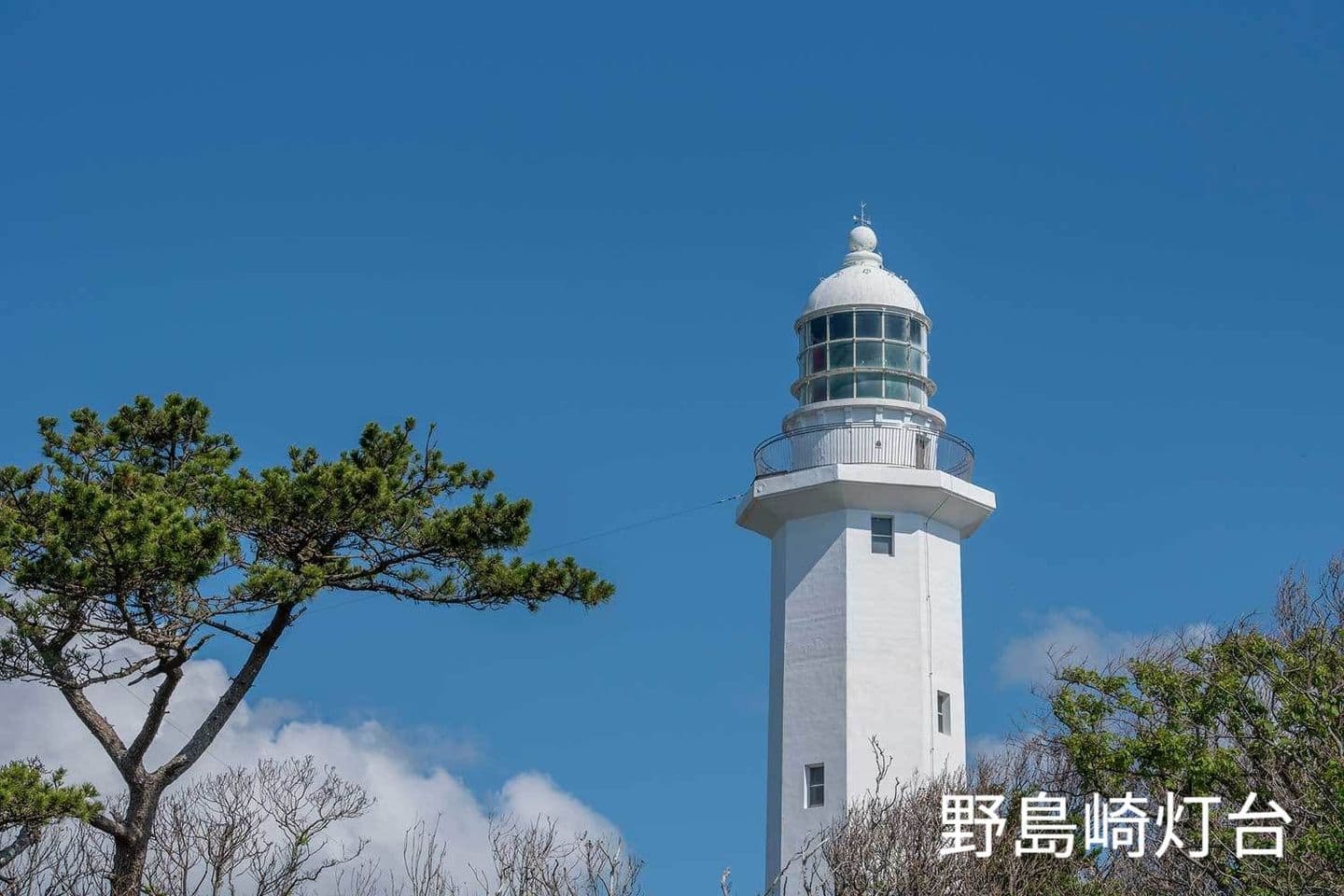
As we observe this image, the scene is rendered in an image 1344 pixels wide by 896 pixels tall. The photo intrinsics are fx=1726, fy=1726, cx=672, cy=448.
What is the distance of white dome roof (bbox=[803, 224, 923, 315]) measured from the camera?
27.2 m

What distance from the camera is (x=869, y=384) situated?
88.6 ft

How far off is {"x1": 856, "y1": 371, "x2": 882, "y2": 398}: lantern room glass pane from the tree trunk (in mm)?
13625

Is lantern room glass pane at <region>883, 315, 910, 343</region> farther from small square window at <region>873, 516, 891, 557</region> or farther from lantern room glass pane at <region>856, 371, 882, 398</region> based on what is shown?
small square window at <region>873, 516, 891, 557</region>

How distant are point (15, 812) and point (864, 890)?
910 centimetres

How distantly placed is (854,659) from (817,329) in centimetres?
561

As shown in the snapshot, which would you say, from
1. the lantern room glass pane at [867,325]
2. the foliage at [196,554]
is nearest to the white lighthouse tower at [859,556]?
the lantern room glass pane at [867,325]

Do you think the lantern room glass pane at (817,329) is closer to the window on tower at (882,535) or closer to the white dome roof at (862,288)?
the white dome roof at (862,288)

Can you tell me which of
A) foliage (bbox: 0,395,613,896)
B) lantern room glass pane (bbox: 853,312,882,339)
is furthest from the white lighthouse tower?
foliage (bbox: 0,395,613,896)

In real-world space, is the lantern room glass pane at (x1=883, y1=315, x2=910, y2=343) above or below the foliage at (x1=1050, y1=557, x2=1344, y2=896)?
above

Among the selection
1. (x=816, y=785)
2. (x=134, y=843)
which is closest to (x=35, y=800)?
(x=134, y=843)

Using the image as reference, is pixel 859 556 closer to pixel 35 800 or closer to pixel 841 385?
pixel 841 385

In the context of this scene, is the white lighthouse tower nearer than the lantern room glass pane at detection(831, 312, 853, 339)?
Yes

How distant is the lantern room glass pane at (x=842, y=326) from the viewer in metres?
27.2

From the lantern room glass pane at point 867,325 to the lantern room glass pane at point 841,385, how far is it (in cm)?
69
